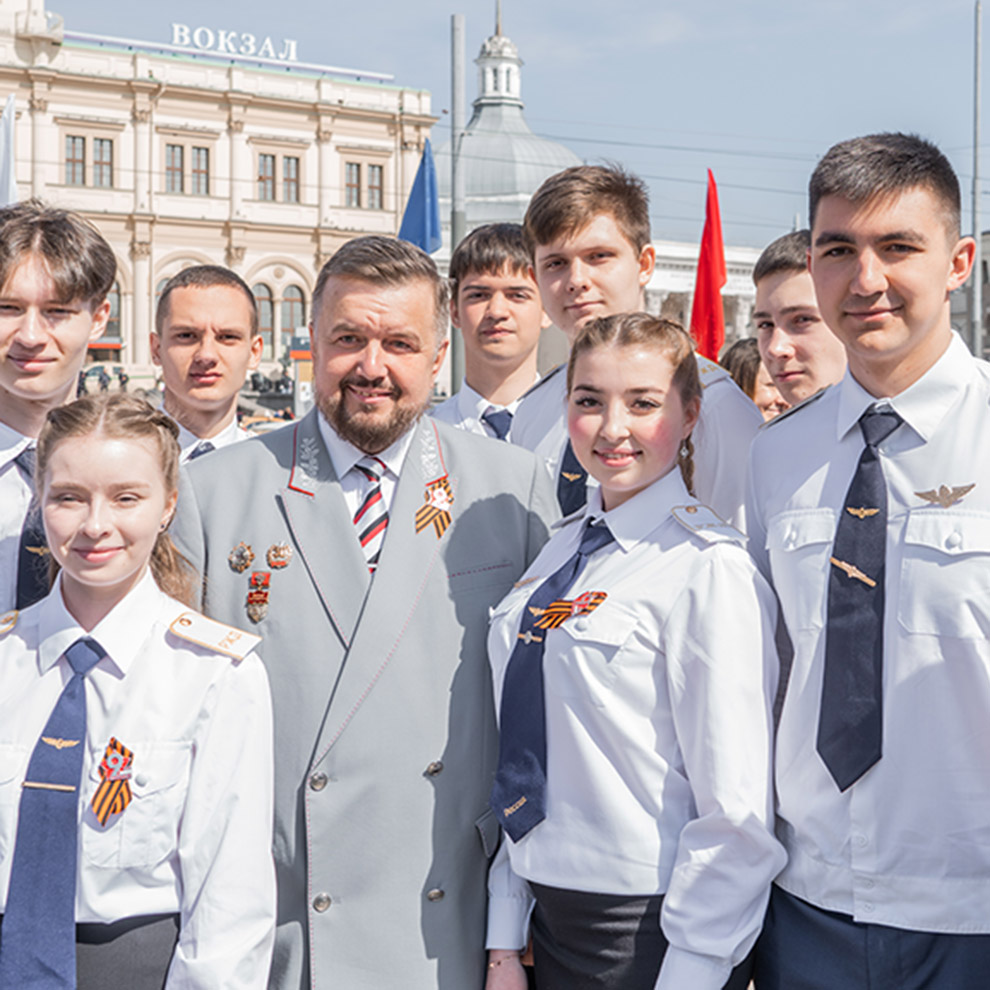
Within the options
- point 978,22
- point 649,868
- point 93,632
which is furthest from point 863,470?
point 978,22

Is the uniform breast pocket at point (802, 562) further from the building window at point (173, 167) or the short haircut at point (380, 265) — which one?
the building window at point (173, 167)

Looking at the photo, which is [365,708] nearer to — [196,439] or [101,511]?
[101,511]

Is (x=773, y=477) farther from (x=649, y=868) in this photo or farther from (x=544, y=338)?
(x=544, y=338)

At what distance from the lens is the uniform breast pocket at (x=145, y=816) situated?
2.10 meters

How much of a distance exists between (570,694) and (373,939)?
719mm

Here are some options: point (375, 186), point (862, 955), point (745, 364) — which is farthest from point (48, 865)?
point (375, 186)

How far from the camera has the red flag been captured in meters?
7.89

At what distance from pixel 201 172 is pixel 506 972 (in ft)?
137

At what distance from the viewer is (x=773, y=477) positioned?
2.42 meters

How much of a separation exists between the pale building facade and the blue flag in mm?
27113

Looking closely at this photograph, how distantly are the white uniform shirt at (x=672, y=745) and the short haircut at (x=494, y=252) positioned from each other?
215 centimetres

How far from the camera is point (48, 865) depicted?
2043mm

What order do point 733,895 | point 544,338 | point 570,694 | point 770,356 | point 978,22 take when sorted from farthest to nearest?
point 978,22 < point 544,338 < point 770,356 < point 570,694 < point 733,895

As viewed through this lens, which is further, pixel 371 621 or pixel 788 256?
pixel 788 256
